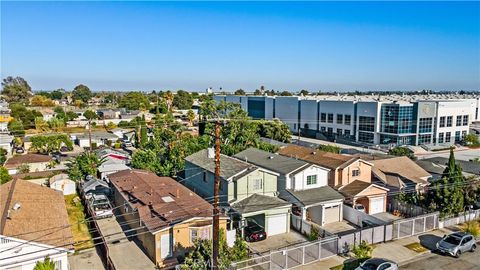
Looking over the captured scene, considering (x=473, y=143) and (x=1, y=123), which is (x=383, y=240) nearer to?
(x=473, y=143)

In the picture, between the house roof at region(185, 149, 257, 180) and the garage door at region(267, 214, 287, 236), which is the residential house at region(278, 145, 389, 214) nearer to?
the garage door at region(267, 214, 287, 236)

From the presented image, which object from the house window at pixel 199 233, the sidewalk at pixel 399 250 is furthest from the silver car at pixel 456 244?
the house window at pixel 199 233

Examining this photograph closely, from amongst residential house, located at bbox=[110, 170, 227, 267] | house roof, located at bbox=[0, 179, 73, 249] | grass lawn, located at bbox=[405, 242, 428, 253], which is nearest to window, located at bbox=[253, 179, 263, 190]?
residential house, located at bbox=[110, 170, 227, 267]

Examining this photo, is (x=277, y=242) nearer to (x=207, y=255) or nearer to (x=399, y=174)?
(x=207, y=255)

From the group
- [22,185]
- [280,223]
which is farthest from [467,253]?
[22,185]

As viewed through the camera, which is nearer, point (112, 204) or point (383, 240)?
point (383, 240)

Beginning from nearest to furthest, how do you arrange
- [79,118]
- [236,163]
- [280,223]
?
1. [280,223]
2. [236,163]
3. [79,118]

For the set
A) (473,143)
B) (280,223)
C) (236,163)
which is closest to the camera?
(280,223)
